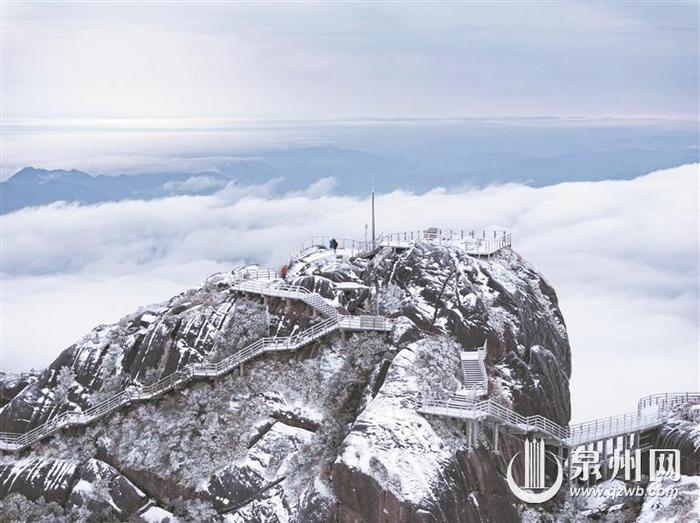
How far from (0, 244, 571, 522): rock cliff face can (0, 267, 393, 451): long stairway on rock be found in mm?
771

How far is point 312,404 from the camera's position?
77.7 meters

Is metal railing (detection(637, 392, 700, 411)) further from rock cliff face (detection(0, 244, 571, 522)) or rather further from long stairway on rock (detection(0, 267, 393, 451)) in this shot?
long stairway on rock (detection(0, 267, 393, 451))

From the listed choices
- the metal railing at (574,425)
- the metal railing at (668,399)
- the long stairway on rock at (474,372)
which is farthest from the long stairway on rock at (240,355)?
the metal railing at (668,399)

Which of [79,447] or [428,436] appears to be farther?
[79,447]

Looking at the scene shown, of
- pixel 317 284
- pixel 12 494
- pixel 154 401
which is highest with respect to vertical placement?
pixel 317 284

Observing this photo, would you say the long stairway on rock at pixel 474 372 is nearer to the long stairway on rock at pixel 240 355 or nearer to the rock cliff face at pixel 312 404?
the rock cliff face at pixel 312 404

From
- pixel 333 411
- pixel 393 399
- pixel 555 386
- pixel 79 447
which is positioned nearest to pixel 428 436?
pixel 393 399

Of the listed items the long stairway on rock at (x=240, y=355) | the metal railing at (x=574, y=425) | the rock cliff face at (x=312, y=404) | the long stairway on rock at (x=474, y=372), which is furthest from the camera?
the long stairway on rock at (x=240, y=355)

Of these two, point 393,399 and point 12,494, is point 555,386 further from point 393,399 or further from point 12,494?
point 12,494

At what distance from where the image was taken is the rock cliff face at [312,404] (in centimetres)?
7006

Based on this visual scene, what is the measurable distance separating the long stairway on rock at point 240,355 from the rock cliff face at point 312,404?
0.77 meters

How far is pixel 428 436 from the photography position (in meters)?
71.1

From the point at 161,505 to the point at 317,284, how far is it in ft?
62.4

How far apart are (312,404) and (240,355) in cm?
659
